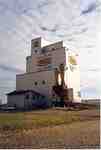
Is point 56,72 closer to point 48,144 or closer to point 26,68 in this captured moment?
point 26,68

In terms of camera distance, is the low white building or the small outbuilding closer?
the small outbuilding

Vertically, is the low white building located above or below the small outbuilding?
above

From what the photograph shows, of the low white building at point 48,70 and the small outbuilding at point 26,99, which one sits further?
the low white building at point 48,70

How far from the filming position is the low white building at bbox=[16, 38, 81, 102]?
1227 inches

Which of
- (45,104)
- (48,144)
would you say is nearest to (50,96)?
(45,104)

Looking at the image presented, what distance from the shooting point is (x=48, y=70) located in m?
31.5

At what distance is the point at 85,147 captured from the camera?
183 inches

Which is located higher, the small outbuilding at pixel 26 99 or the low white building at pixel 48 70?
the low white building at pixel 48 70

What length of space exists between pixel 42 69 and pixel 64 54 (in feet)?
18.1

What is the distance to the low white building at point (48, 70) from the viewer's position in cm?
3117

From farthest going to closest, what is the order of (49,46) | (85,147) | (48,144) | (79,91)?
(49,46) → (79,91) → (48,144) → (85,147)

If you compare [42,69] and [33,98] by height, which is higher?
[42,69]

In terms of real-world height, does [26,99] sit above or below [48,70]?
below

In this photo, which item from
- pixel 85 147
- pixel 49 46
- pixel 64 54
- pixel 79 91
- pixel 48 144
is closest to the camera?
pixel 85 147
